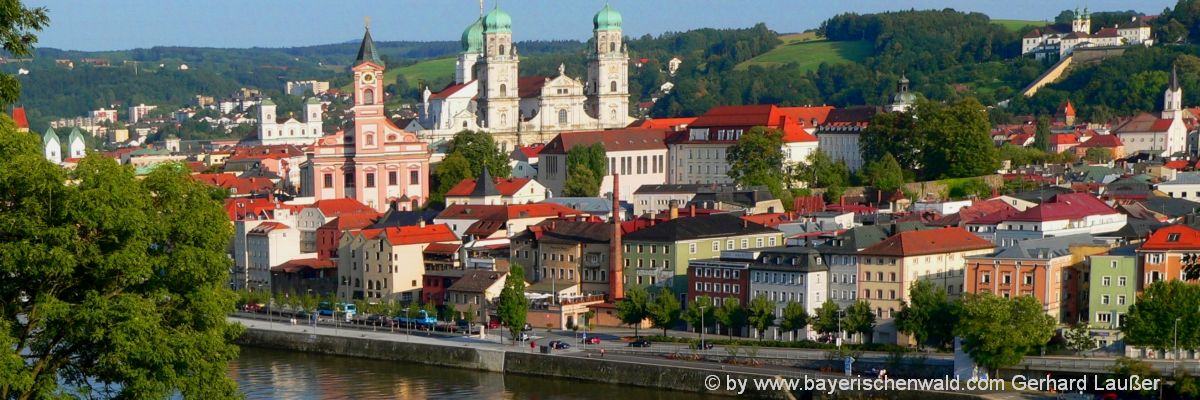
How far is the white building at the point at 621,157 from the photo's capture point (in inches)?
2584

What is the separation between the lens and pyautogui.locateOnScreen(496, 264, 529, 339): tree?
125ft

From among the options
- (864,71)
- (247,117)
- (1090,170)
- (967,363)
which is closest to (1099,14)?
(864,71)

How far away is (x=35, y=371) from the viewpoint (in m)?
15.5

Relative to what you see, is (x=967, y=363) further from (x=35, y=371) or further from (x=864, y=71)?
(x=864, y=71)

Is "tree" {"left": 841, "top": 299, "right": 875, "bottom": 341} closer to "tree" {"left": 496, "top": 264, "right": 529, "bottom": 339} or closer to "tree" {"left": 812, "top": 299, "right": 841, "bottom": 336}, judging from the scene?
"tree" {"left": 812, "top": 299, "right": 841, "bottom": 336}

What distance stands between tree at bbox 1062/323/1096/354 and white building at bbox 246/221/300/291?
23165 millimetres

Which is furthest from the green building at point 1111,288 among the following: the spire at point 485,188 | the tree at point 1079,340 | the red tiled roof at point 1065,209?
the spire at point 485,188

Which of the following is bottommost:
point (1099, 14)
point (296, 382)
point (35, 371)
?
point (296, 382)

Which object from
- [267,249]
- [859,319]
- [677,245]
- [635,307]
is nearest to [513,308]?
[635,307]

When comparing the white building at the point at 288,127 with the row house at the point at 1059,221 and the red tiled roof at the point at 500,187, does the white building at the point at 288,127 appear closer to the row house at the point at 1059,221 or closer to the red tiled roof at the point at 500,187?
the red tiled roof at the point at 500,187

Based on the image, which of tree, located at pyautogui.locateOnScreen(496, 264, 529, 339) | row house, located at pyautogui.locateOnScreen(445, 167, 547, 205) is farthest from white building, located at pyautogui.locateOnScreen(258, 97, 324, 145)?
tree, located at pyautogui.locateOnScreen(496, 264, 529, 339)

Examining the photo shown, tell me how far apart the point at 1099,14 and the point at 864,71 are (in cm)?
1423

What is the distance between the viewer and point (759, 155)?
62031 mm

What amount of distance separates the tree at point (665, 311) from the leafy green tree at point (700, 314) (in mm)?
296
